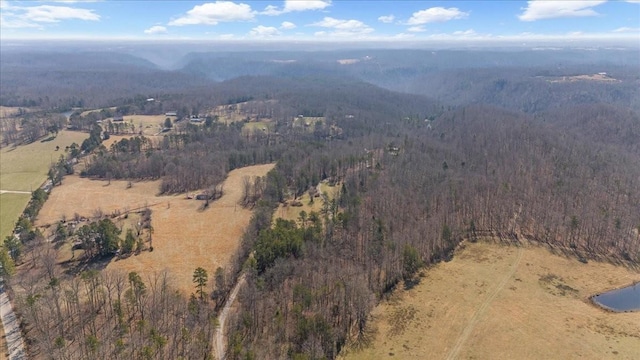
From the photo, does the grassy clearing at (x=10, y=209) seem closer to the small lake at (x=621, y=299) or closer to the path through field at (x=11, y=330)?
the path through field at (x=11, y=330)

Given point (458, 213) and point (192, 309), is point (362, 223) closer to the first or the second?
point (458, 213)

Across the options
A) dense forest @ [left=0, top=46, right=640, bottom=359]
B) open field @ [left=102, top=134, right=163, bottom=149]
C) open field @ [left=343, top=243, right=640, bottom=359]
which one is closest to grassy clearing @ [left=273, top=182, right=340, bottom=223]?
dense forest @ [left=0, top=46, right=640, bottom=359]

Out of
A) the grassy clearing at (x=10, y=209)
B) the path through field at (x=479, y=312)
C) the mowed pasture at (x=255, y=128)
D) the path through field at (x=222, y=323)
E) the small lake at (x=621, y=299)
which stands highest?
the mowed pasture at (x=255, y=128)

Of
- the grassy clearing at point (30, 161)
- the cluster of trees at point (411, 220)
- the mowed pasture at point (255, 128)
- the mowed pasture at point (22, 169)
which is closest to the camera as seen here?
the cluster of trees at point (411, 220)

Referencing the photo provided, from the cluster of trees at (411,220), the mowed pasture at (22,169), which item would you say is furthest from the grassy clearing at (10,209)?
the cluster of trees at (411,220)

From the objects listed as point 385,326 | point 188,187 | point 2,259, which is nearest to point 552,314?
point 385,326
